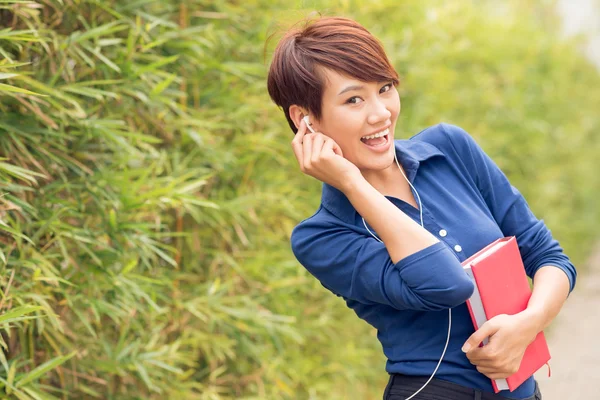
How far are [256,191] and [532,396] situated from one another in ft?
5.64

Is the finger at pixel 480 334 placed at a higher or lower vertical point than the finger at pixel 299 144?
lower

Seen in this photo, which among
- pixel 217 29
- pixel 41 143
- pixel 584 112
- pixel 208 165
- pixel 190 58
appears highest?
pixel 584 112

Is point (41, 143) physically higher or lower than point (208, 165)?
lower

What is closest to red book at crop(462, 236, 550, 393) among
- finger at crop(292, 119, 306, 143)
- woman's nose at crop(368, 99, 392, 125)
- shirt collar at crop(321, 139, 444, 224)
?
shirt collar at crop(321, 139, 444, 224)

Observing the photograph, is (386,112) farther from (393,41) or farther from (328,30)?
(393,41)

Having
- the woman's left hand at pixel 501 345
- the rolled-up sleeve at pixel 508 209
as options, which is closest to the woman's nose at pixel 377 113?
the rolled-up sleeve at pixel 508 209

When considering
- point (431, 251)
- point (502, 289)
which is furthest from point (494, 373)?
point (431, 251)

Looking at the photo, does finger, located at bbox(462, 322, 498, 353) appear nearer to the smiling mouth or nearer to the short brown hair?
the smiling mouth

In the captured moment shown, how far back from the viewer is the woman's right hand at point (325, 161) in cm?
172

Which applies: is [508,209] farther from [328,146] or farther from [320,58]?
[320,58]

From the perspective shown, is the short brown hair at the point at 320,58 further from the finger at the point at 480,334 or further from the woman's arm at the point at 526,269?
the finger at the point at 480,334

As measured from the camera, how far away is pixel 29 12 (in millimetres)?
2225

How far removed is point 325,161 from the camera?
1.73 m

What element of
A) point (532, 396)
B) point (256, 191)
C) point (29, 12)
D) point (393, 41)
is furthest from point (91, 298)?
point (393, 41)
